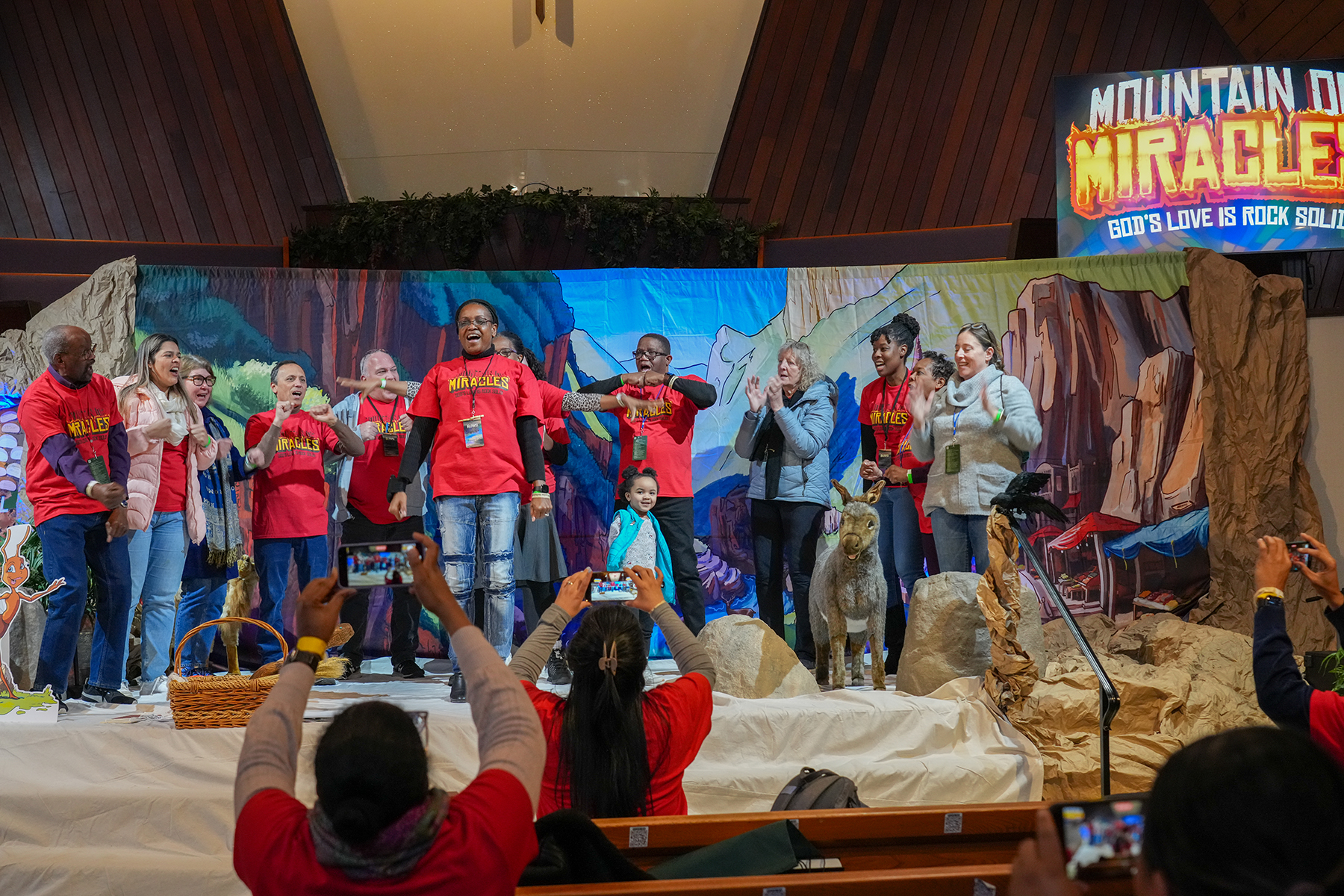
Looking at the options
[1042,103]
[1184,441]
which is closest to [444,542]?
[1184,441]

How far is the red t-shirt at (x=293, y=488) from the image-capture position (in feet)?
18.1

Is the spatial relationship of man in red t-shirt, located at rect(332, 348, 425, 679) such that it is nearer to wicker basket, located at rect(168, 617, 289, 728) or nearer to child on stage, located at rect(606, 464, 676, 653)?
child on stage, located at rect(606, 464, 676, 653)

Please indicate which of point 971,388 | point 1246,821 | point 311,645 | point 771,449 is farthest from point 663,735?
point 971,388

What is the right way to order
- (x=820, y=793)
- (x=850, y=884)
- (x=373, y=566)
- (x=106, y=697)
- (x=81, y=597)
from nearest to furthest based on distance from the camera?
(x=850, y=884), (x=373, y=566), (x=820, y=793), (x=81, y=597), (x=106, y=697)

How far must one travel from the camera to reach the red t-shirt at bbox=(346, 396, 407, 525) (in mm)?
5633

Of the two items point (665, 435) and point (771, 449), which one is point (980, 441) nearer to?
point (771, 449)

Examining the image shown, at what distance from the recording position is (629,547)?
5.29 m

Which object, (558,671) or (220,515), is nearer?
(558,671)

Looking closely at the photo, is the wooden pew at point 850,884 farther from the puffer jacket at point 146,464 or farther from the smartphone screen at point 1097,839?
the puffer jacket at point 146,464

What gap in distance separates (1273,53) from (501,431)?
5585mm

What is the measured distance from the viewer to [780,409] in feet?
18.3

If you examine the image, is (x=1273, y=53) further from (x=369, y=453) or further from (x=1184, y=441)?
(x=369, y=453)

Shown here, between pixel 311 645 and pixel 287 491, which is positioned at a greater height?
pixel 287 491

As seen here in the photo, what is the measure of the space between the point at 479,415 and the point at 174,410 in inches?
55.1
